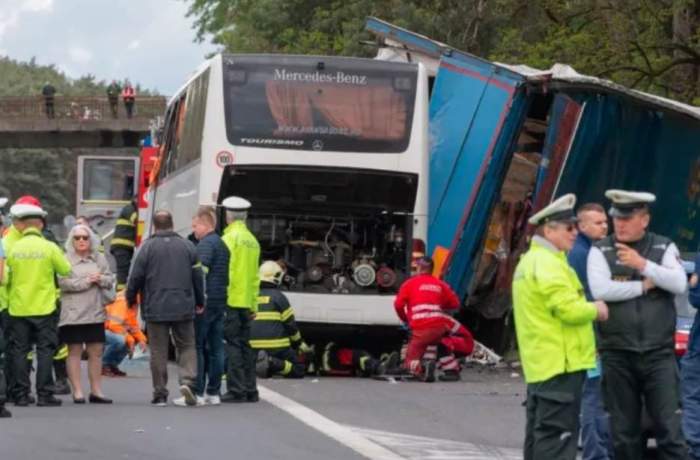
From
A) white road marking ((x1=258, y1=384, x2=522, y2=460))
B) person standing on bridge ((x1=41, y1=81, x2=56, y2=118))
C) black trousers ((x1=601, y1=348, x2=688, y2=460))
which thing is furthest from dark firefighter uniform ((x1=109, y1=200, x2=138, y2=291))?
person standing on bridge ((x1=41, y1=81, x2=56, y2=118))

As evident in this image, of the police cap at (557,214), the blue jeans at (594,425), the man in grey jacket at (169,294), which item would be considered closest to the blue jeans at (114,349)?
the man in grey jacket at (169,294)

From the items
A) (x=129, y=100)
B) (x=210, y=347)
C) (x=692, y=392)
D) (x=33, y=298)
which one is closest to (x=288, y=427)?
(x=210, y=347)

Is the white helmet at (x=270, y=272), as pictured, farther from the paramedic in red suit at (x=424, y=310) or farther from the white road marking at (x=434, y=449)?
the white road marking at (x=434, y=449)

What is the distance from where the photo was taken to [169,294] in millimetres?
15602

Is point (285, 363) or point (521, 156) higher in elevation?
point (521, 156)

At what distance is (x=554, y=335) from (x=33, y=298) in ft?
22.8

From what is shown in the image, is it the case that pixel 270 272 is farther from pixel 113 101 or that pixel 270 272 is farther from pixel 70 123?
pixel 70 123

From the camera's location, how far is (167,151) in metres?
25.0

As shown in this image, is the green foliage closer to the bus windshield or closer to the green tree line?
the green tree line

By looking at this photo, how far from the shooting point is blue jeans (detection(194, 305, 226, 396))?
16078 mm

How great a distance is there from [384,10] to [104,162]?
8.18 meters

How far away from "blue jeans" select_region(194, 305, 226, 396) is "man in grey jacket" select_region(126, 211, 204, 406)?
0.23 metres

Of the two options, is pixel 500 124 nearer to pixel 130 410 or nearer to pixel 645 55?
pixel 130 410

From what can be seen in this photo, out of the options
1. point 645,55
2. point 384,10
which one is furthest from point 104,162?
point 645,55
